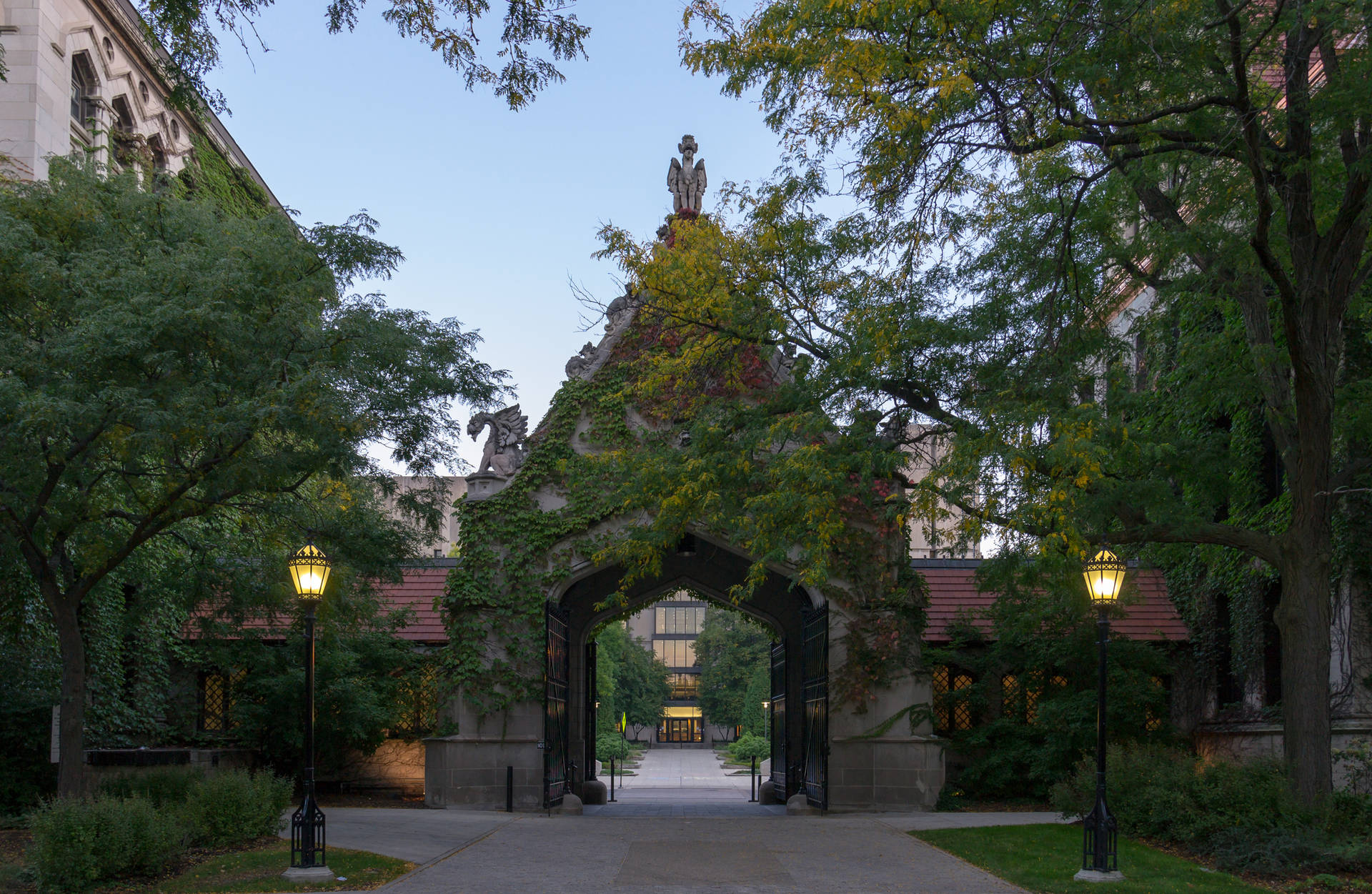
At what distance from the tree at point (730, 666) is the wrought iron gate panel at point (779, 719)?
4114 centimetres

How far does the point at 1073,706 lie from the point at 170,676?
16.9 meters

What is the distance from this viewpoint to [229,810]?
13.7 m

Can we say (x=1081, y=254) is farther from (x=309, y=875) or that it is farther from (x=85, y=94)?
(x=85, y=94)

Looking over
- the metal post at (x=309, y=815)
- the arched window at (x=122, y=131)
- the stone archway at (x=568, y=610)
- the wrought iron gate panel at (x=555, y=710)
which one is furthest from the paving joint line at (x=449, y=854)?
the arched window at (x=122, y=131)

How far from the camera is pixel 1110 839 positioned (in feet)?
40.3

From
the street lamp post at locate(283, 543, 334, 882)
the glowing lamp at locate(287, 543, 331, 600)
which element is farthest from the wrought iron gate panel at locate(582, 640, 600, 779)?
the glowing lamp at locate(287, 543, 331, 600)

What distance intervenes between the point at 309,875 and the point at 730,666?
62.0m

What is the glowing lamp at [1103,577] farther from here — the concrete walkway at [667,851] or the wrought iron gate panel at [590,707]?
the wrought iron gate panel at [590,707]

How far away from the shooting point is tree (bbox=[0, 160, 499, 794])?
12555 millimetres

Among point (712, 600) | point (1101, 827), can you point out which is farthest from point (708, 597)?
point (1101, 827)

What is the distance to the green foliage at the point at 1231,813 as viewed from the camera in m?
12.0

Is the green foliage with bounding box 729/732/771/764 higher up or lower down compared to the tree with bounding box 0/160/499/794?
lower down

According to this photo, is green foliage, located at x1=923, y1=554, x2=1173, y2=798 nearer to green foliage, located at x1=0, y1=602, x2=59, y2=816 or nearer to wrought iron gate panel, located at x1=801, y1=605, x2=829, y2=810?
wrought iron gate panel, located at x1=801, y1=605, x2=829, y2=810

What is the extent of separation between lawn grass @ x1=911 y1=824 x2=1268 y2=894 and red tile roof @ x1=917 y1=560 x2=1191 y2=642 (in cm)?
615
